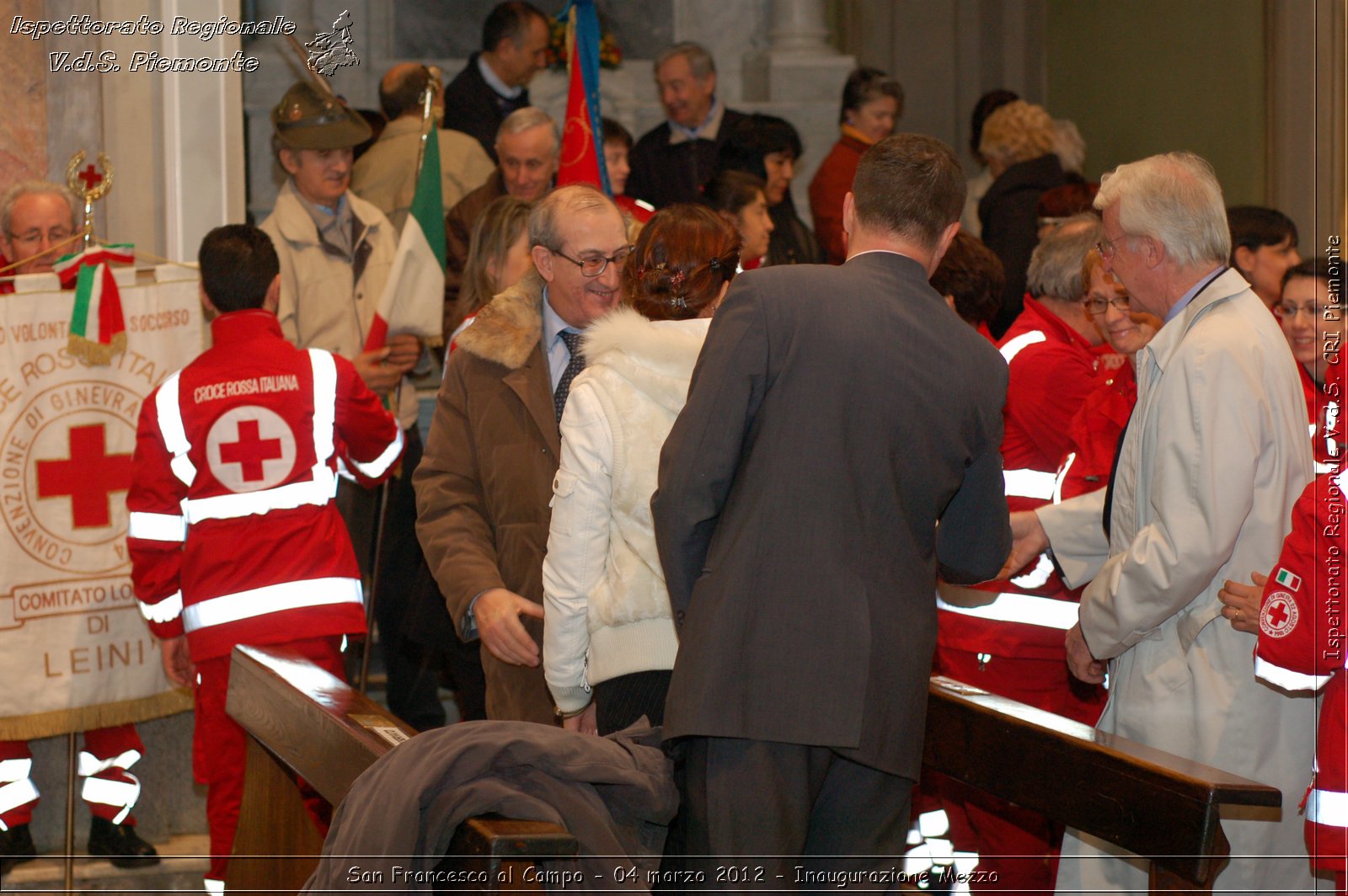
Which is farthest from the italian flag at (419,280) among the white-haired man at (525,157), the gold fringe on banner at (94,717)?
the gold fringe on banner at (94,717)

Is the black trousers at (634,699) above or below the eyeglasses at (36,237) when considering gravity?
below

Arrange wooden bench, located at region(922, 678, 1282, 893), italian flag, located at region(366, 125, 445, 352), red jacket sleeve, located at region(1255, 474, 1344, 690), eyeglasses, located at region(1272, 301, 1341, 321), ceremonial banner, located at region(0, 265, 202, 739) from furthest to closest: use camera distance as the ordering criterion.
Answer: italian flag, located at region(366, 125, 445, 352) < ceremonial banner, located at region(0, 265, 202, 739) < eyeglasses, located at region(1272, 301, 1341, 321) < red jacket sleeve, located at region(1255, 474, 1344, 690) < wooden bench, located at region(922, 678, 1282, 893)

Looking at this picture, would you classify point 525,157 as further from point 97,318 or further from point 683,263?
point 683,263

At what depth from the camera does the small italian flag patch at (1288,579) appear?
116 inches

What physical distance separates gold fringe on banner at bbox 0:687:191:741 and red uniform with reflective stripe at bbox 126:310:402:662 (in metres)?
0.58

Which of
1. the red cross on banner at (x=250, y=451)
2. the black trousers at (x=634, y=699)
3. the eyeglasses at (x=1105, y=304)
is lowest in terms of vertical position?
the black trousers at (x=634, y=699)

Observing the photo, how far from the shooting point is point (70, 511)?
475 centimetres

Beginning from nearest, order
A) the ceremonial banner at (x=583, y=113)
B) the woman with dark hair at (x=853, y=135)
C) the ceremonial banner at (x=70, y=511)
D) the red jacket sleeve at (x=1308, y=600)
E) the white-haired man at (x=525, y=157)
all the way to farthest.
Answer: the red jacket sleeve at (x=1308, y=600) → the ceremonial banner at (x=70, y=511) → the ceremonial banner at (x=583, y=113) → the white-haired man at (x=525, y=157) → the woman with dark hair at (x=853, y=135)

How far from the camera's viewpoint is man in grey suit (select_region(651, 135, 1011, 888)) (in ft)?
8.44

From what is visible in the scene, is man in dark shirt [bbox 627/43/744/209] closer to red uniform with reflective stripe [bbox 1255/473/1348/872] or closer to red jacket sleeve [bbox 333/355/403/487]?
red jacket sleeve [bbox 333/355/403/487]

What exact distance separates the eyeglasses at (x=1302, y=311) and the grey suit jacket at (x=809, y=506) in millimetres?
2185

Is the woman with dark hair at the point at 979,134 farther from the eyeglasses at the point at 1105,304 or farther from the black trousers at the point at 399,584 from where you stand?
the eyeglasses at the point at 1105,304

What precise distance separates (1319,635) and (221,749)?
118 inches

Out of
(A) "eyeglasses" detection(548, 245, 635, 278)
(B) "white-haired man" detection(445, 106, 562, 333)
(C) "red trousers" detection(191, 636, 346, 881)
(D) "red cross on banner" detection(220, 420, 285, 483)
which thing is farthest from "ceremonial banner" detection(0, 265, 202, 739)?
(A) "eyeglasses" detection(548, 245, 635, 278)
